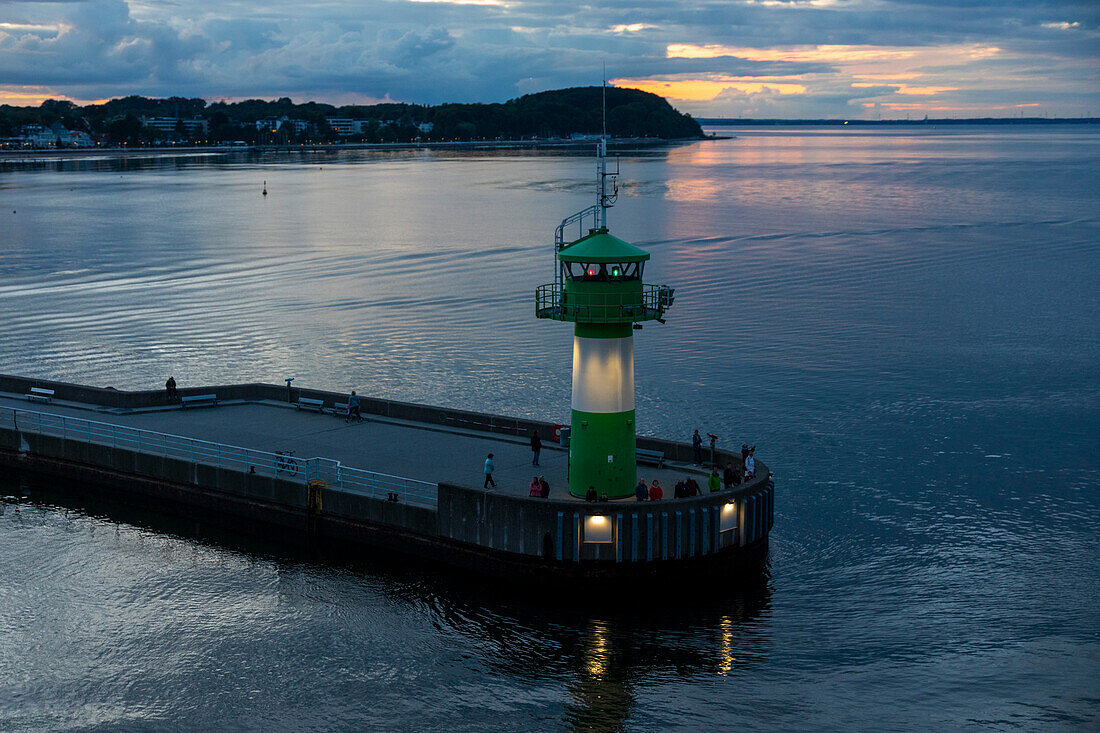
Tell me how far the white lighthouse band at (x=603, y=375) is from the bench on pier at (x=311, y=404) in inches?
519

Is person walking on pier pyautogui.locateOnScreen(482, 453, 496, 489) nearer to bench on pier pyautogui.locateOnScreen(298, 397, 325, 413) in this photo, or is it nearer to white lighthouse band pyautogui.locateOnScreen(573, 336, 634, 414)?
white lighthouse band pyautogui.locateOnScreen(573, 336, 634, 414)

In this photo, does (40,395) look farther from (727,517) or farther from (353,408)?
(727,517)

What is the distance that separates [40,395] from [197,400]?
19.8ft

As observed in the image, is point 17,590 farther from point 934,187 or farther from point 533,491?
point 934,187

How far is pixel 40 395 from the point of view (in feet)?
132

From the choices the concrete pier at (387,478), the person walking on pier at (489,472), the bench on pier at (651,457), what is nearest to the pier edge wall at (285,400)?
the concrete pier at (387,478)

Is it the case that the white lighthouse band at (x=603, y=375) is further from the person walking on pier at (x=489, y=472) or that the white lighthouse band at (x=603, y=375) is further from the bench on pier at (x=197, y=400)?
the bench on pier at (x=197, y=400)

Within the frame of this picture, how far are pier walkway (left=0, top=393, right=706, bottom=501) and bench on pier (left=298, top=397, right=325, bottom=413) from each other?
280mm

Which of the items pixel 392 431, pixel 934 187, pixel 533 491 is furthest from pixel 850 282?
pixel 934 187

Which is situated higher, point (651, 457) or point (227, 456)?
point (651, 457)

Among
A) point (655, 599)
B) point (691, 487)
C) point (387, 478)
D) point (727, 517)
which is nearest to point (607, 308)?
point (691, 487)

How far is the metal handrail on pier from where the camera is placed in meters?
30.2

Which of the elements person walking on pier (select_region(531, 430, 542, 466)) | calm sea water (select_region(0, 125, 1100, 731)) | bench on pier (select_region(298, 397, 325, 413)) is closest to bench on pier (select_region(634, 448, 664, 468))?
person walking on pier (select_region(531, 430, 542, 466))

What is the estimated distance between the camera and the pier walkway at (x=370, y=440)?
101 feet
